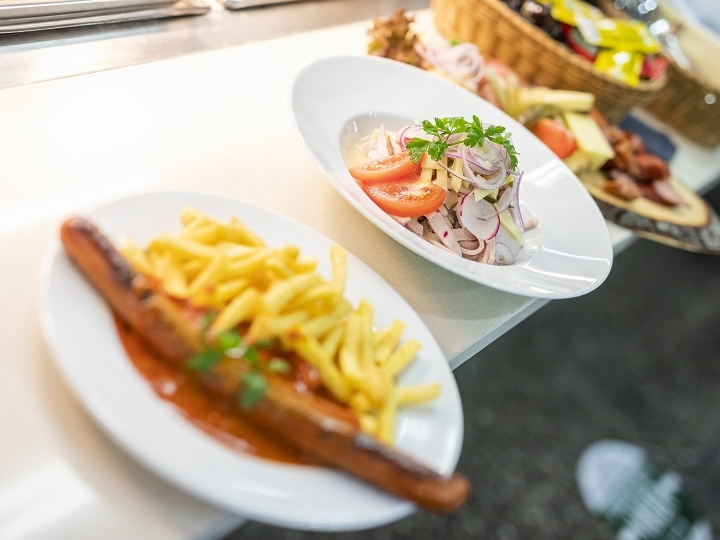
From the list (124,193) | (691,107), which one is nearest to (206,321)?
(124,193)

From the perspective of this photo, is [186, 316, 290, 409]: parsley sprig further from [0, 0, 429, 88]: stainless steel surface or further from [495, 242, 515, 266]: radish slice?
[0, 0, 429, 88]: stainless steel surface

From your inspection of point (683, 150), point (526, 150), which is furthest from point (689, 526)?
point (526, 150)

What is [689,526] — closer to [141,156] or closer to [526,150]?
[526,150]

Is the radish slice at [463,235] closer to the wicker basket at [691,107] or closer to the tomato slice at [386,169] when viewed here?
the tomato slice at [386,169]

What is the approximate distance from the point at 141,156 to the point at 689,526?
2.41 meters

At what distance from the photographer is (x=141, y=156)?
122 centimetres

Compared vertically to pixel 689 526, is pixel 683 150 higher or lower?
higher

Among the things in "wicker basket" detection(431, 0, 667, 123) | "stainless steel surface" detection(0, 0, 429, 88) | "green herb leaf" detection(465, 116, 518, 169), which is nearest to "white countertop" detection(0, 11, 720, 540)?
"stainless steel surface" detection(0, 0, 429, 88)

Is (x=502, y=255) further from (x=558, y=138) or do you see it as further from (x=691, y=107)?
(x=691, y=107)

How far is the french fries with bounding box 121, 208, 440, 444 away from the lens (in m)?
0.79

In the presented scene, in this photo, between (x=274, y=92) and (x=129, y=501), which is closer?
(x=129, y=501)

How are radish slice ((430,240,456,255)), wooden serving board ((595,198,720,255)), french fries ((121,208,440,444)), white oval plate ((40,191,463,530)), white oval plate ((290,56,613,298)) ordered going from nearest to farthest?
white oval plate ((40,191,463,530))
french fries ((121,208,440,444))
white oval plate ((290,56,613,298))
radish slice ((430,240,456,255))
wooden serving board ((595,198,720,255))

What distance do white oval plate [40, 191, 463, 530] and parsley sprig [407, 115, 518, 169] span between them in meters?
0.59

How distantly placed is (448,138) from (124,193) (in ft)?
2.29
